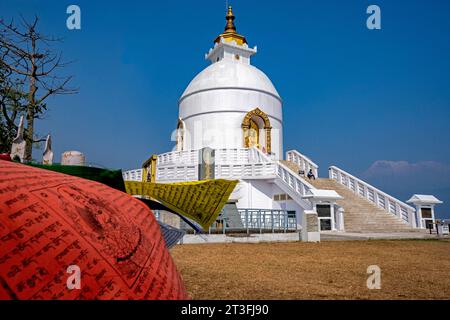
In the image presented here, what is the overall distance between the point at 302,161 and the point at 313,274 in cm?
1976

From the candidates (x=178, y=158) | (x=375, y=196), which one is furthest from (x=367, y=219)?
(x=178, y=158)

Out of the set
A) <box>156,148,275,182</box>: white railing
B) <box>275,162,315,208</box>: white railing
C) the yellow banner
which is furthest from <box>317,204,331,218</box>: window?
the yellow banner

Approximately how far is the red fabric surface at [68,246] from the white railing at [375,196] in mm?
17835

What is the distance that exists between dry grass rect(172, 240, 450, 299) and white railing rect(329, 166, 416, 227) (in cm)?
832

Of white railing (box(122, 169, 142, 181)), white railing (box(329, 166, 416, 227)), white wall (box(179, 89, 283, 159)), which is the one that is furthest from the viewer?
white wall (box(179, 89, 283, 159))

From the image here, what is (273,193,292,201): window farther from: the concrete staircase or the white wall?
the white wall

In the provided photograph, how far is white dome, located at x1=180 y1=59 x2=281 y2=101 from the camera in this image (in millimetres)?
25938

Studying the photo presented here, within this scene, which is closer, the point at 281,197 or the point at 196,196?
the point at 196,196

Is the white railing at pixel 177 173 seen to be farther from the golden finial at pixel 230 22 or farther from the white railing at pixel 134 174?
the golden finial at pixel 230 22

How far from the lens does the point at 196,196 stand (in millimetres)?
2205

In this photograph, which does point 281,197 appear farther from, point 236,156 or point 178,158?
point 178,158

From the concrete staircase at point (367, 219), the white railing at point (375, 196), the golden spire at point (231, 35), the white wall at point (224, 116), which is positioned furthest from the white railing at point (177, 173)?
the golden spire at point (231, 35)

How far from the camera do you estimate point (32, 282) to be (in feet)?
2.51
